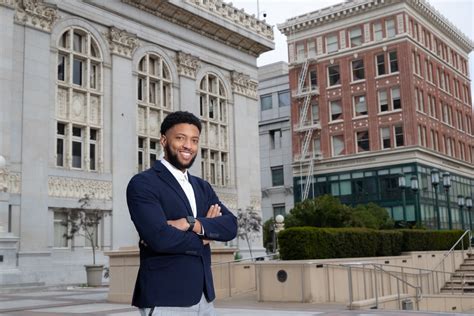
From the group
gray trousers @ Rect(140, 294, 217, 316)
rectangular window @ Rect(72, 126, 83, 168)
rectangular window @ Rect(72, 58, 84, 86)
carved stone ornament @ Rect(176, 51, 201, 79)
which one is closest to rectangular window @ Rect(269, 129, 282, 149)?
carved stone ornament @ Rect(176, 51, 201, 79)

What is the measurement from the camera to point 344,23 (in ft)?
207

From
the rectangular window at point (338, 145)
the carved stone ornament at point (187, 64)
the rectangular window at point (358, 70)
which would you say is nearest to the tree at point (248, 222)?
the carved stone ornament at point (187, 64)

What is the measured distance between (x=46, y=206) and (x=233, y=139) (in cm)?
1719

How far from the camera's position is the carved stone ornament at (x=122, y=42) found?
111 feet

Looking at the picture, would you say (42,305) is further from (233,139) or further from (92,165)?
(233,139)

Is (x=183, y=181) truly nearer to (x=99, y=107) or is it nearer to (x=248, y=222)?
(x=99, y=107)

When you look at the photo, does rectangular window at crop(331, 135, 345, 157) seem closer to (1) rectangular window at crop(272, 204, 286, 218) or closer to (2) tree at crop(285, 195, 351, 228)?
(1) rectangular window at crop(272, 204, 286, 218)

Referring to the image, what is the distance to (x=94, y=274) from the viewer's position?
2700 centimetres

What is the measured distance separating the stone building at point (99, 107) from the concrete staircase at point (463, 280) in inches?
654

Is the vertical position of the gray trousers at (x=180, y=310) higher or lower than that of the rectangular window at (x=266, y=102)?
lower

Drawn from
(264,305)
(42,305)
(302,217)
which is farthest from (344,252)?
(302,217)

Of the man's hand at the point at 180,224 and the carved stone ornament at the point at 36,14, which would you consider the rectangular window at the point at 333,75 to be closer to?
the carved stone ornament at the point at 36,14

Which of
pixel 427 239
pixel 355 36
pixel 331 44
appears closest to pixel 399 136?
pixel 355 36

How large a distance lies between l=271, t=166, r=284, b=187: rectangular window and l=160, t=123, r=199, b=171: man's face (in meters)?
64.9
